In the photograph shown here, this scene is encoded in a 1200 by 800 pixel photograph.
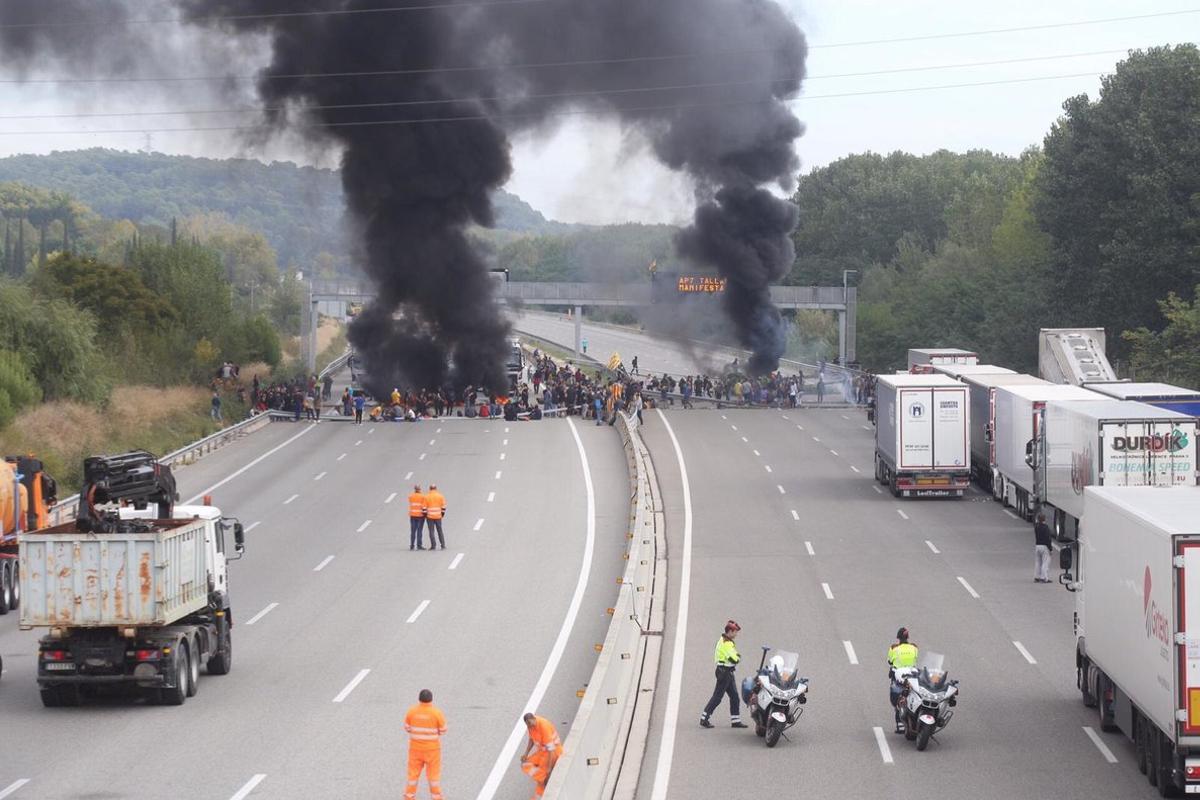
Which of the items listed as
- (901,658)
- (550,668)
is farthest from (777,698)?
(550,668)

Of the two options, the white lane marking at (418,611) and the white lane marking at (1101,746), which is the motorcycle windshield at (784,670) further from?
the white lane marking at (418,611)

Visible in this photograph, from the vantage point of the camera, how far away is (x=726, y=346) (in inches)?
3738

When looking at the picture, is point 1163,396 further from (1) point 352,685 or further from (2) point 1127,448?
(1) point 352,685

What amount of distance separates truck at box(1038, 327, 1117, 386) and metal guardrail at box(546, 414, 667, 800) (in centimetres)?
2703

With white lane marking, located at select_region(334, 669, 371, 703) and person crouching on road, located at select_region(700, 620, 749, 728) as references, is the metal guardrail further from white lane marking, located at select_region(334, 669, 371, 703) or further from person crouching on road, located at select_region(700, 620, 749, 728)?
white lane marking, located at select_region(334, 669, 371, 703)

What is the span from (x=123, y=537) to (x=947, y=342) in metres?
83.7

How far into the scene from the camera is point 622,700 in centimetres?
2033

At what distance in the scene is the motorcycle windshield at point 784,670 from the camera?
1934 centimetres

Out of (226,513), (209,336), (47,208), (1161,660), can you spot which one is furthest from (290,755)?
(47,208)

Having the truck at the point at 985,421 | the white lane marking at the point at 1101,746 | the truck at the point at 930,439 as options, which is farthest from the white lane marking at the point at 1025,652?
the truck at the point at 985,421

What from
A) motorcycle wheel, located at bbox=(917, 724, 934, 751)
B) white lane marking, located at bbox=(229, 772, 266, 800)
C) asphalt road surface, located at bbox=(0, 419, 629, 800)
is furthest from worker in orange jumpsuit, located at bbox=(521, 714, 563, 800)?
motorcycle wheel, located at bbox=(917, 724, 934, 751)

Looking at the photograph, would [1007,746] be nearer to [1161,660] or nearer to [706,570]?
[1161,660]

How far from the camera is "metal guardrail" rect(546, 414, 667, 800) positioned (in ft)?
49.2

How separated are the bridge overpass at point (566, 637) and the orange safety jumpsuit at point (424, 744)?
3.85 ft
